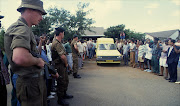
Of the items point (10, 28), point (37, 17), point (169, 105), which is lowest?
point (169, 105)

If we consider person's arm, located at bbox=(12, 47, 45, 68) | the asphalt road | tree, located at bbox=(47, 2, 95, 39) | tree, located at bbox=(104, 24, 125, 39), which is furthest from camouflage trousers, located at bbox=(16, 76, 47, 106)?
tree, located at bbox=(104, 24, 125, 39)

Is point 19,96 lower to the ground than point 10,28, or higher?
lower

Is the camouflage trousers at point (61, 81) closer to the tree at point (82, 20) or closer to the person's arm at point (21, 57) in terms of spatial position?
the person's arm at point (21, 57)

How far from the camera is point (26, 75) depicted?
1.68 meters

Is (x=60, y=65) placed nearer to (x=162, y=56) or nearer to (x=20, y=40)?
(x=20, y=40)

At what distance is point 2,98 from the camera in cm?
242

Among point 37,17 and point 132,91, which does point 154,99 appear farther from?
point 37,17

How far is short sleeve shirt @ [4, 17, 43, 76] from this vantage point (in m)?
1.41

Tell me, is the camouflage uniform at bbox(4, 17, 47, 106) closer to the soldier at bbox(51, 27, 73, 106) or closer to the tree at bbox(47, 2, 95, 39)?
the soldier at bbox(51, 27, 73, 106)

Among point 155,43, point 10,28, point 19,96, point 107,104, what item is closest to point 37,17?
point 10,28

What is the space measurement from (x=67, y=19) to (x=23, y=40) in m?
15.5

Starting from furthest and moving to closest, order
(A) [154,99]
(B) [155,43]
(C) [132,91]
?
(B) [155,43], (C) [132,91], (A) [154,99]

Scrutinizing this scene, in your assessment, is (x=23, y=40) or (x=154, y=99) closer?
(x=23, y=40)

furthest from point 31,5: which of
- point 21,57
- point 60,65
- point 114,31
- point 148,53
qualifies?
point 114,31
